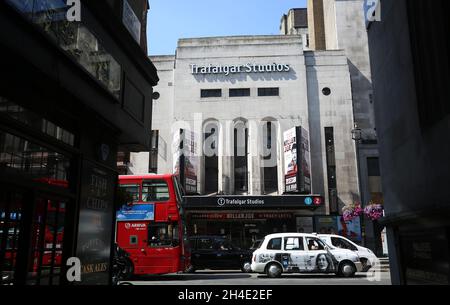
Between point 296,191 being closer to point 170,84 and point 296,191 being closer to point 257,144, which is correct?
point 257,144

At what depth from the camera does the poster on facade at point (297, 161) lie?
1172 inches

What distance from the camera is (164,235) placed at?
54.6 ft

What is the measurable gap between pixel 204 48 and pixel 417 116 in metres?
30.2

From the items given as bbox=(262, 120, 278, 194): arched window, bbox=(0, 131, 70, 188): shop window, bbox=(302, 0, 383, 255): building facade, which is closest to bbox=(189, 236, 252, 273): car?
bbox=(262, 120, 278, 194): arched window

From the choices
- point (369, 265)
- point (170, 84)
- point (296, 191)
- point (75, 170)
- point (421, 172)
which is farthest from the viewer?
point (170, 84)

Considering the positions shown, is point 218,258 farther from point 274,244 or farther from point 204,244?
point 274,244

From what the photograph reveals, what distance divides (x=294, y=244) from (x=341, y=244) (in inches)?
85.7

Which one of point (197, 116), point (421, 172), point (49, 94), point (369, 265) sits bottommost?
point (369, 265)

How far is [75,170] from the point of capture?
7211mm

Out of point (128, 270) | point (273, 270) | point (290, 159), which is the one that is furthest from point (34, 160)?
point (290, 159)

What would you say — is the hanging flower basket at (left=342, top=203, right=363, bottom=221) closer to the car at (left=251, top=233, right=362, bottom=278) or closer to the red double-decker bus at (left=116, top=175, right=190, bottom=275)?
the car at (left=251, top=233, right=362, bottom=278)

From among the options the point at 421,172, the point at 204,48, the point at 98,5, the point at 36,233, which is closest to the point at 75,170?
the point at 36,233

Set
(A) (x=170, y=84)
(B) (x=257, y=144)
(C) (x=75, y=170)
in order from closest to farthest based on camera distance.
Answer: (C) (x=75, y=170) < (B) (x=257, y=144) < (A) (x=170, y=84)

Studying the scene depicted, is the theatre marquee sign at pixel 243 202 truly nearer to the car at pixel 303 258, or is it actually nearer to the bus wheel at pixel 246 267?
the bus wheel at pixel 246 267
